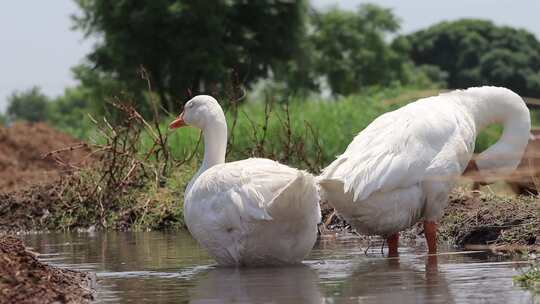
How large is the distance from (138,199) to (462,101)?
579cm

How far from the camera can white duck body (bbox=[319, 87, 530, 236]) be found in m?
9.62

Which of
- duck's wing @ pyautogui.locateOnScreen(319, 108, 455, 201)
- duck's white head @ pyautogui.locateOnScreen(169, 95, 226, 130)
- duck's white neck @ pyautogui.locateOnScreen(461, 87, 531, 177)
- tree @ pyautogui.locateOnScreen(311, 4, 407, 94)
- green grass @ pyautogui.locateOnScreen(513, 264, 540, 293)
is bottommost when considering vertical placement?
green grass @ pyautogui.locateOnScreen(513, 264, 540, 293)

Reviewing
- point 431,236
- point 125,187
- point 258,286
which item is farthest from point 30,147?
point 258,286

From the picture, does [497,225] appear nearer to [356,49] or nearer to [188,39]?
[188,39]

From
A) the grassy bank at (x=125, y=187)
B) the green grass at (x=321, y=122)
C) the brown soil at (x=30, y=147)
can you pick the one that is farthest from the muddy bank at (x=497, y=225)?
the brown soil at (x=30, y=147)

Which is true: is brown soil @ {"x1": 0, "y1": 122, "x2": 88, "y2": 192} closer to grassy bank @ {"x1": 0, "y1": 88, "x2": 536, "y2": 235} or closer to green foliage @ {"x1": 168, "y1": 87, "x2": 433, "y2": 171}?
green foliage @ {"x1": 168, "y1": 87, "x2": 433, "y2": 171}

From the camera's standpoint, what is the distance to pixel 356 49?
5378 centimetres

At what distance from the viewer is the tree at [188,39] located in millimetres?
36500

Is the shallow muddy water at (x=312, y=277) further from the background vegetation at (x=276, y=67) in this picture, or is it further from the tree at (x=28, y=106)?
the tree at (x=28, y=106)

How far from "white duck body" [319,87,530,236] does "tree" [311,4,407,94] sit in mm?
39918

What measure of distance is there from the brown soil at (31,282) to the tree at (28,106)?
60.9 metres

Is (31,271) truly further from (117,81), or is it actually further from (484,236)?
(117,81)

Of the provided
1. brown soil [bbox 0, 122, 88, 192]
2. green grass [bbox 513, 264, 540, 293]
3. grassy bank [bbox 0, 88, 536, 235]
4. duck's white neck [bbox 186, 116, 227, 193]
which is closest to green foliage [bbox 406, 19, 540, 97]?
brown soil [bbox 0, 122, 88, 192]

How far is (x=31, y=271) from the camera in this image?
7.71 meters
